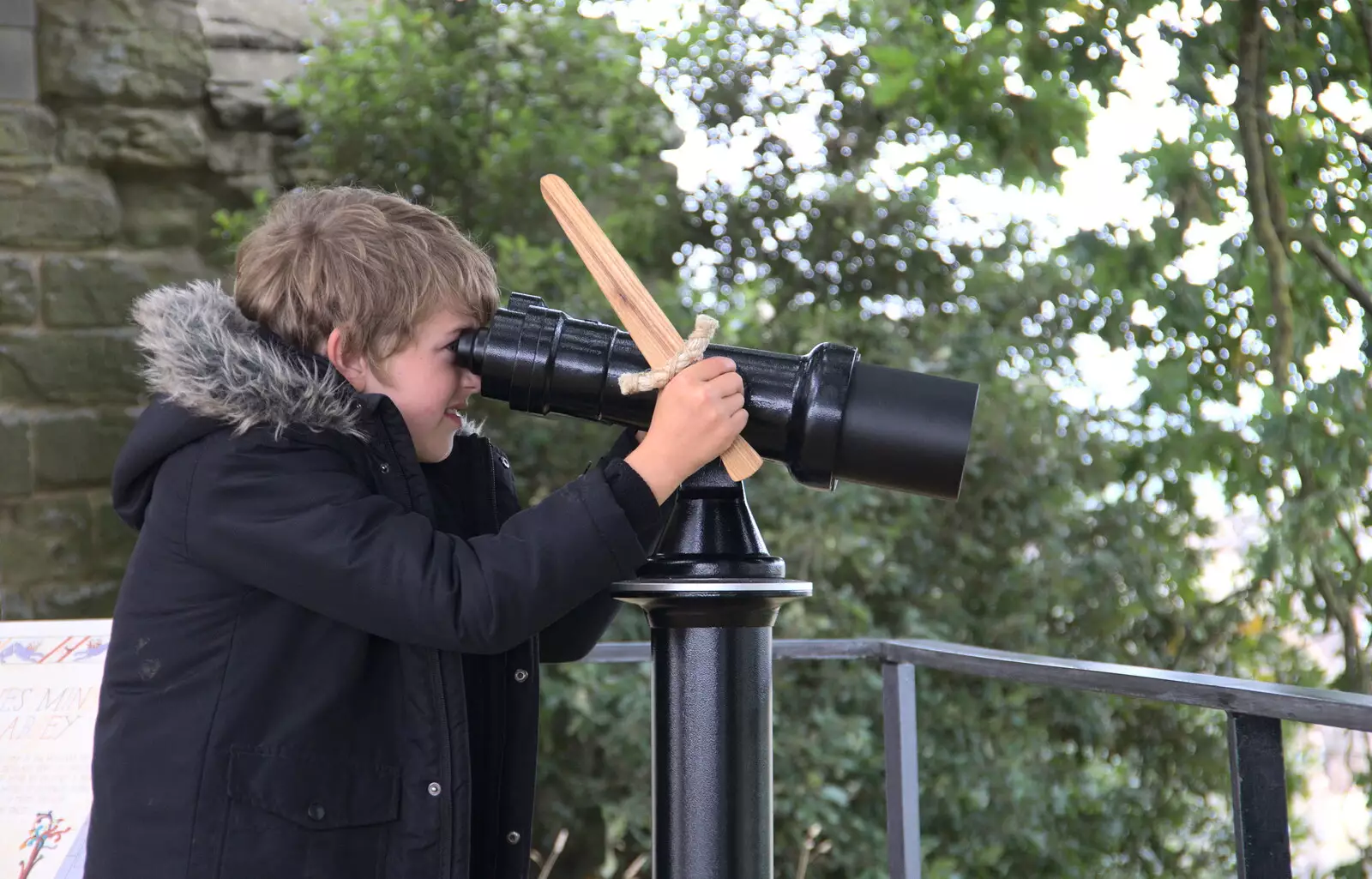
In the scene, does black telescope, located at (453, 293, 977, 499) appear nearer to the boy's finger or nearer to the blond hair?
the boy's finger

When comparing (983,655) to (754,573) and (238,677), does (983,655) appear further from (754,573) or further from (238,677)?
(238,677)

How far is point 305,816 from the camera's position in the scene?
115cm

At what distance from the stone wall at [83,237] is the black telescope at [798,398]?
9.48 ft

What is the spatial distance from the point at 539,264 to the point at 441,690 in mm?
2741

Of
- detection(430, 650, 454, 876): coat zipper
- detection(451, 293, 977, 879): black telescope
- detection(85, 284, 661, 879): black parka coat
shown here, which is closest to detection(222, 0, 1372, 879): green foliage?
detection(451, 293, 977, 879): black telescope

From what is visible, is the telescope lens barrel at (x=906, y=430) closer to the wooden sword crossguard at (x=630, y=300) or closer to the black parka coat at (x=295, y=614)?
the wooden sword crossguard at (x=630, y=300)

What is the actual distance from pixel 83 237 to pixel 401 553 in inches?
120

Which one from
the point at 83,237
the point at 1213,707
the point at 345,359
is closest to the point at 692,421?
the point at 345,359

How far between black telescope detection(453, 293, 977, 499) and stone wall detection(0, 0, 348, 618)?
2.89m

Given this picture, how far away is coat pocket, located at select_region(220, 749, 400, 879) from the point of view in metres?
1.15

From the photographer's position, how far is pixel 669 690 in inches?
47.1

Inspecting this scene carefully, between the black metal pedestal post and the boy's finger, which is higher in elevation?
the boy's finger

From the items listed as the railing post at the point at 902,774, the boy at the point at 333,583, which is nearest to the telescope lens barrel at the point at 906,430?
the boy at the point at 333,583

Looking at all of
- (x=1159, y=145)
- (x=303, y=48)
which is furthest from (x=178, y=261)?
(x=1159, y=145)
